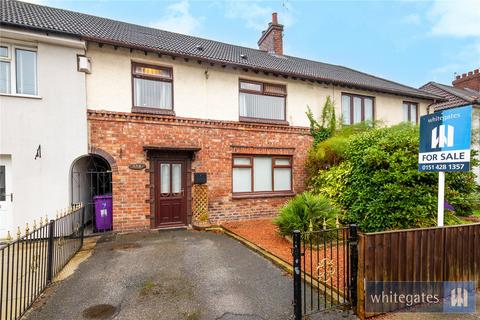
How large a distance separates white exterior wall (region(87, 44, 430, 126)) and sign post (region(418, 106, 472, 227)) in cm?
632

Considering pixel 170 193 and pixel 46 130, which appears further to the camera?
pixel 170 193

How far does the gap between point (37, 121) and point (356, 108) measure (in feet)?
39.9

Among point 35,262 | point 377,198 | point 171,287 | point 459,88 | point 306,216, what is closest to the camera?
point 35,262

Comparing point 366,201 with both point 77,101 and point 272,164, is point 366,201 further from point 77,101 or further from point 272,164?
point 77,101

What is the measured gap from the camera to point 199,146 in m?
9.01

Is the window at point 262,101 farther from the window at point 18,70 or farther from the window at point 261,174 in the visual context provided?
the window at point 18,70

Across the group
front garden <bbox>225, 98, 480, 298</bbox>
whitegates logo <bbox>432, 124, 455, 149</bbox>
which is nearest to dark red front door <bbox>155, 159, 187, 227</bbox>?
front garden <bbox>225, 98, 480, 298</bbox>

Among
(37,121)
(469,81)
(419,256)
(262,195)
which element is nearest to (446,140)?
(419,256)

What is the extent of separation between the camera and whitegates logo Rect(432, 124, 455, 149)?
4066 mm

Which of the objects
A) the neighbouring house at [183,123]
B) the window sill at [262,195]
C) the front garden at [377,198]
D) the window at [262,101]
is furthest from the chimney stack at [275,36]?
the front garden at [377,198]

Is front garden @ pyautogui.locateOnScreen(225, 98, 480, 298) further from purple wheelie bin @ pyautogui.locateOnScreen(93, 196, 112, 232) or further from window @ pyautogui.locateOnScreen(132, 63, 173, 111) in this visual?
window @ pyautogui.locateOnScreen(132, 63, 173, 111)

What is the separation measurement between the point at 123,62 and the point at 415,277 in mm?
9023

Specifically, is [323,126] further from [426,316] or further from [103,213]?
[103,213]

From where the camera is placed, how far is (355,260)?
3.54 m
